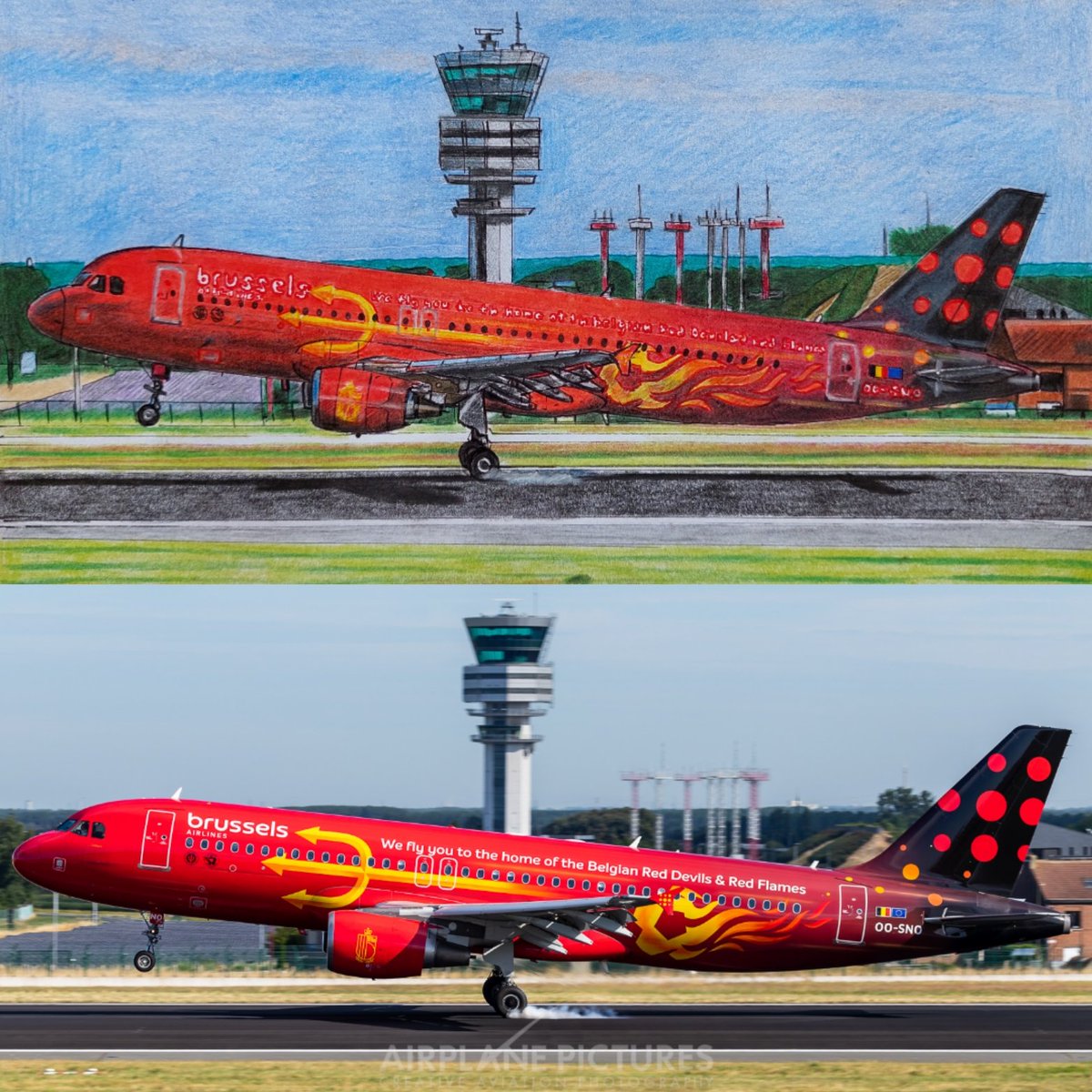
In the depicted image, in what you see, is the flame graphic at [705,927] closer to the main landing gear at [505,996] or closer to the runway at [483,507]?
the main landing gear at [505,996]

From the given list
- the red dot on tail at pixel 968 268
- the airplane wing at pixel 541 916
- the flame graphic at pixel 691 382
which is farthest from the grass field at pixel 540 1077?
the red dot on tail at pixel 968 268

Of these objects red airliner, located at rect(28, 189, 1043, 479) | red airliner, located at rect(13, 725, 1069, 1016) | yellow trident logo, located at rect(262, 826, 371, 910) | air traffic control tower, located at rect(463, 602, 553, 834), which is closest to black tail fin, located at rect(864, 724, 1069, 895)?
red airliner, located at rect(13, 725, 1069, 1016)

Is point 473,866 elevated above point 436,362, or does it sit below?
below

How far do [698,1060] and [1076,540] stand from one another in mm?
13005

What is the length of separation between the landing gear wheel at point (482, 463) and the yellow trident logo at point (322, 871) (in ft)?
24.9

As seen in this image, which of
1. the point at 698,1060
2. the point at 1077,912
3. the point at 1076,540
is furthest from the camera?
the point at 1077,912

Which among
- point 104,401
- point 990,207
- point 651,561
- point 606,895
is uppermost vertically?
point 990,207

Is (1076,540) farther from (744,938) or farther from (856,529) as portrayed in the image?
(744,938)

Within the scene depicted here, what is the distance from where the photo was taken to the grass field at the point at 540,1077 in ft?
88.5

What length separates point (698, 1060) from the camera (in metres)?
29.3

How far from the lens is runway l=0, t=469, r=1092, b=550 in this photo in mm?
34562

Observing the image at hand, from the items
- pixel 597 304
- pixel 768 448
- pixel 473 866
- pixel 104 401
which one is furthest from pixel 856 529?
pixel 104 401

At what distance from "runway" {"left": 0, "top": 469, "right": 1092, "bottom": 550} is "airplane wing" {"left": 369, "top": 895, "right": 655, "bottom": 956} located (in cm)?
656

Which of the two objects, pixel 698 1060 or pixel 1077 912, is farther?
pixel 1077 912
